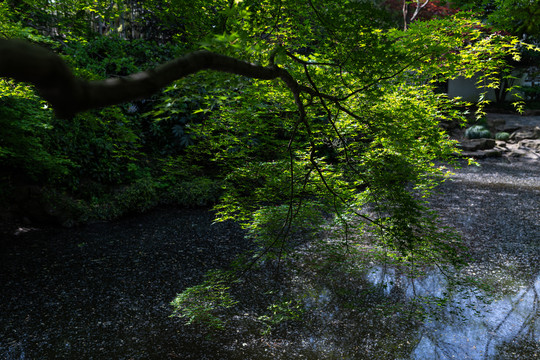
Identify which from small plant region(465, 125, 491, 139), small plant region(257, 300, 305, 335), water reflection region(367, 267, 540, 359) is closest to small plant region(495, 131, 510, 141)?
small plant region(465, 125, 491, 139)

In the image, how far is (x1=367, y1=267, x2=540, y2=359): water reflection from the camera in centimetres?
283

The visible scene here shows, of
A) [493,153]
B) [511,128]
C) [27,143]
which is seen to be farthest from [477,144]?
[27,143]

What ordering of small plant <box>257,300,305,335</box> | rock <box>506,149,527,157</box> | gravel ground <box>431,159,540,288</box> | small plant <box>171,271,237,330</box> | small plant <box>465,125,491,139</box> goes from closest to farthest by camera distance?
small plant <box>171,271,237,330</box>
small plant <box>257,300,305,335</box>
gravel ground <box>431,159,540,288</box>
rock <box>506,149,527,157</box>
small plant <box>465,125,491,139</box>

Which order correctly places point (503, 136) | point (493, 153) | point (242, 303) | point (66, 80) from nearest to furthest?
point (66, 80)
point (242, 303)
point (493, 153)
point (503, 136)

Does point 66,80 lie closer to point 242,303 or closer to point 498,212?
point 242,303

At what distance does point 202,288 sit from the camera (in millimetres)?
2609

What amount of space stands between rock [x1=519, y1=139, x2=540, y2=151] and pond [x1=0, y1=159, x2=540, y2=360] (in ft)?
25.7

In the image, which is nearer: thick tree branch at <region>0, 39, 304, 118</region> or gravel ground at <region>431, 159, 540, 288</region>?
thick tree branch at <region>0, 39, 304, 118</region>

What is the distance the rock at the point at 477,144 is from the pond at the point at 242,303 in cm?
655

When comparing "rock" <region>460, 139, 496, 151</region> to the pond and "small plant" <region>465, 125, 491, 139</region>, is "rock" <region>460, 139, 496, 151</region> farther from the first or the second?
the pond

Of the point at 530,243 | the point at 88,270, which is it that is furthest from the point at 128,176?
the point at 530,243

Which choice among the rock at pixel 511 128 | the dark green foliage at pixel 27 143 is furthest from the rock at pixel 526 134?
the dark green foliage at pixel 27 143

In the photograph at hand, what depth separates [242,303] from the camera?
3.55 metres

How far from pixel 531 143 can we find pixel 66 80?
14644mm
